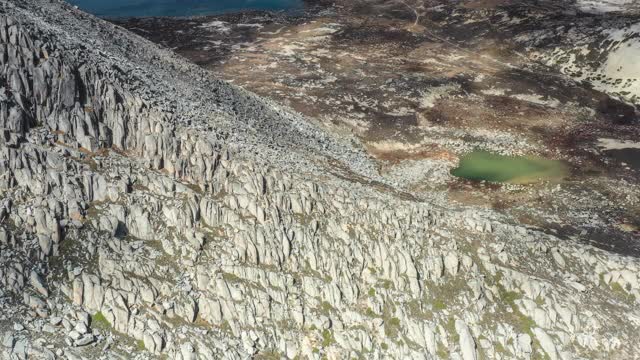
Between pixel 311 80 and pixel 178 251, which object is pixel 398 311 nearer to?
pixel 178 251

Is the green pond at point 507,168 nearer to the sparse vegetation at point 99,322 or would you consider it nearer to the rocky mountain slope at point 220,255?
the rocky mountain slope at point 220,255

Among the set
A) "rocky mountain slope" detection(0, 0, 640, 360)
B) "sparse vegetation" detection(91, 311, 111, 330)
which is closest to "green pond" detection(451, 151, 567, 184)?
"rocky mountain slope" detection(0, 0, 640, 360)

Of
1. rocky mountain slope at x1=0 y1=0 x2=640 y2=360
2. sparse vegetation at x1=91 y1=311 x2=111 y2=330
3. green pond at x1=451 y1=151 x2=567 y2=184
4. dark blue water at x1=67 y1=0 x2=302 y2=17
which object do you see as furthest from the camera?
dark blue water at x1=67 y1=0 x2=302 y2=17

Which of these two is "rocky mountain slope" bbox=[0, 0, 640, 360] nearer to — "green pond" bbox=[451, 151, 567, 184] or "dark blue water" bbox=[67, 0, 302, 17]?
"green pond" bbox=[451, 151, 567, 184]

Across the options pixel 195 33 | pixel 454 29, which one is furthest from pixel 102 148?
pixel 454 29

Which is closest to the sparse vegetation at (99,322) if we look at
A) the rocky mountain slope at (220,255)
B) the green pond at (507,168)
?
the rocky mountain slope at (220,255)
